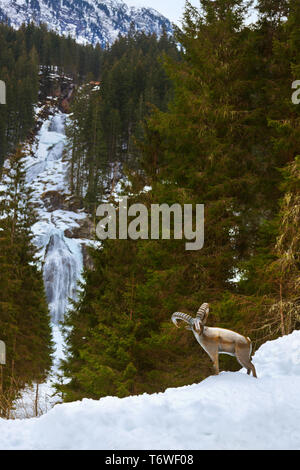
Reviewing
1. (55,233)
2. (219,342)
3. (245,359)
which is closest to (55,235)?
(55,233)

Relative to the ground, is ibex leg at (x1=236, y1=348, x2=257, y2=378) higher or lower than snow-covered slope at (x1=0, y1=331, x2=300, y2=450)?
higher

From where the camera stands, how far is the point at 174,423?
3414mm

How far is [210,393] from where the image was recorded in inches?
155

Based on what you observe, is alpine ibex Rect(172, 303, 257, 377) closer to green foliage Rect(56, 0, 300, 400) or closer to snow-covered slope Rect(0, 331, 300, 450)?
snow-covered slope Rect(0, 331, 300, 450)

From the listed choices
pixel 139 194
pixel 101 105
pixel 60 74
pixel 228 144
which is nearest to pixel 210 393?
pixel 228 144

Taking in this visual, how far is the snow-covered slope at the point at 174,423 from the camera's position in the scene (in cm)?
320

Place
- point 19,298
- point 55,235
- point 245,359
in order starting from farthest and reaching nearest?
1. point 55,235
2. point 19,298
3. point 245,359

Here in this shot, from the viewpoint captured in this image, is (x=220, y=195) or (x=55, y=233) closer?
(x=220, y=195)

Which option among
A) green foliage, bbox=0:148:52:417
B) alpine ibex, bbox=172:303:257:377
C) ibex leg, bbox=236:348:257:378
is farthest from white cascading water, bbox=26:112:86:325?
ibex leg, bbox=236:348:257:378

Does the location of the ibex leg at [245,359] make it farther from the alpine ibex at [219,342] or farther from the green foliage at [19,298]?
the green foliage at [19,298]

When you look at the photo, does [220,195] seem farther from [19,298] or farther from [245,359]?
[19,298]

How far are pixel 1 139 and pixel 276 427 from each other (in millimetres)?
62229

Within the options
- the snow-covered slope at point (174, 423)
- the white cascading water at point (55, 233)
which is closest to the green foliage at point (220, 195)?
the snow-covered slope at point (174, 423)

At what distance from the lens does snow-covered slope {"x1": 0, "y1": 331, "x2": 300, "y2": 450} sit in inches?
126
